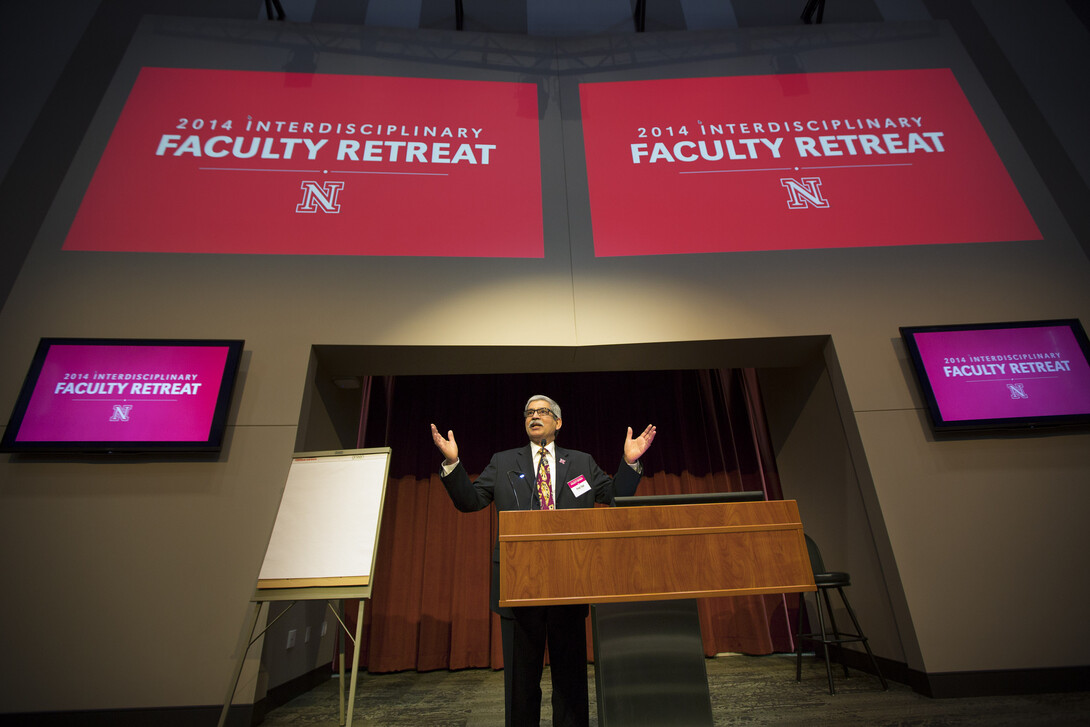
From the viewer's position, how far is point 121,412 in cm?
290

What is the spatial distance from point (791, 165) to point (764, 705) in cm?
348

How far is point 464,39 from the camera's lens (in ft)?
15.0

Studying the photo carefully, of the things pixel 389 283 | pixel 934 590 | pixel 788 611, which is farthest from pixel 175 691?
pixel 788 611

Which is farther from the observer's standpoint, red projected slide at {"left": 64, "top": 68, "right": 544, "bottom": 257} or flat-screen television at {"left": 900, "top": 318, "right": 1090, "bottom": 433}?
red projected slide at {"left": 64, "top": 68, "right": 544, "bottom": 257}

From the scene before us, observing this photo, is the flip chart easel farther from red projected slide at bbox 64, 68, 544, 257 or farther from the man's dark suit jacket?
red projected slide at bbox 64, 68, 544, 257

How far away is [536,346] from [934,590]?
2.52 m

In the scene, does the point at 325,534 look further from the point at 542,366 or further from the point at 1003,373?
the point at 1003,373

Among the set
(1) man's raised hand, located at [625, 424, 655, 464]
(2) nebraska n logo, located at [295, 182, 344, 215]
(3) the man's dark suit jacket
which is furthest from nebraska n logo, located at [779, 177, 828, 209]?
(2) nebraska n logo, located at [295, 182, 344, 215]

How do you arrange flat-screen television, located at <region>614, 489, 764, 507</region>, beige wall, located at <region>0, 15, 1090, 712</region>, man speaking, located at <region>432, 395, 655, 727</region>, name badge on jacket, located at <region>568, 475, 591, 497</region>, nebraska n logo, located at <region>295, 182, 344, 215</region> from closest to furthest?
flat-screen television, located at <region>614, 489, 764, 507</region> → man speaking, located at <region>432, 395, 655, 727</region> → name badge on jacket, located at <region>568, 475, 591, 497</region> → beige wall, located at <region>0, 15, 1090, 712</region> → nebraska n logo, located at <region>295, 182, 344, 215</region>

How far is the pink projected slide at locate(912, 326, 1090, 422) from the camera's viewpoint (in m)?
3.12

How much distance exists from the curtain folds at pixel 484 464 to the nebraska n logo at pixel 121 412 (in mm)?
1819

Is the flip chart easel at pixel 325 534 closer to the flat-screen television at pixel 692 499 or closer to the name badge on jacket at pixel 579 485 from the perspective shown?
the name badge on jacket at pixel 579 485

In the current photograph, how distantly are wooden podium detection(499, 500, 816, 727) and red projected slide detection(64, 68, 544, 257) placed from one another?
231 cm

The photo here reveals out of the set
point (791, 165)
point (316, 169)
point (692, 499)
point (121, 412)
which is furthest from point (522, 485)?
point (791, 165)
